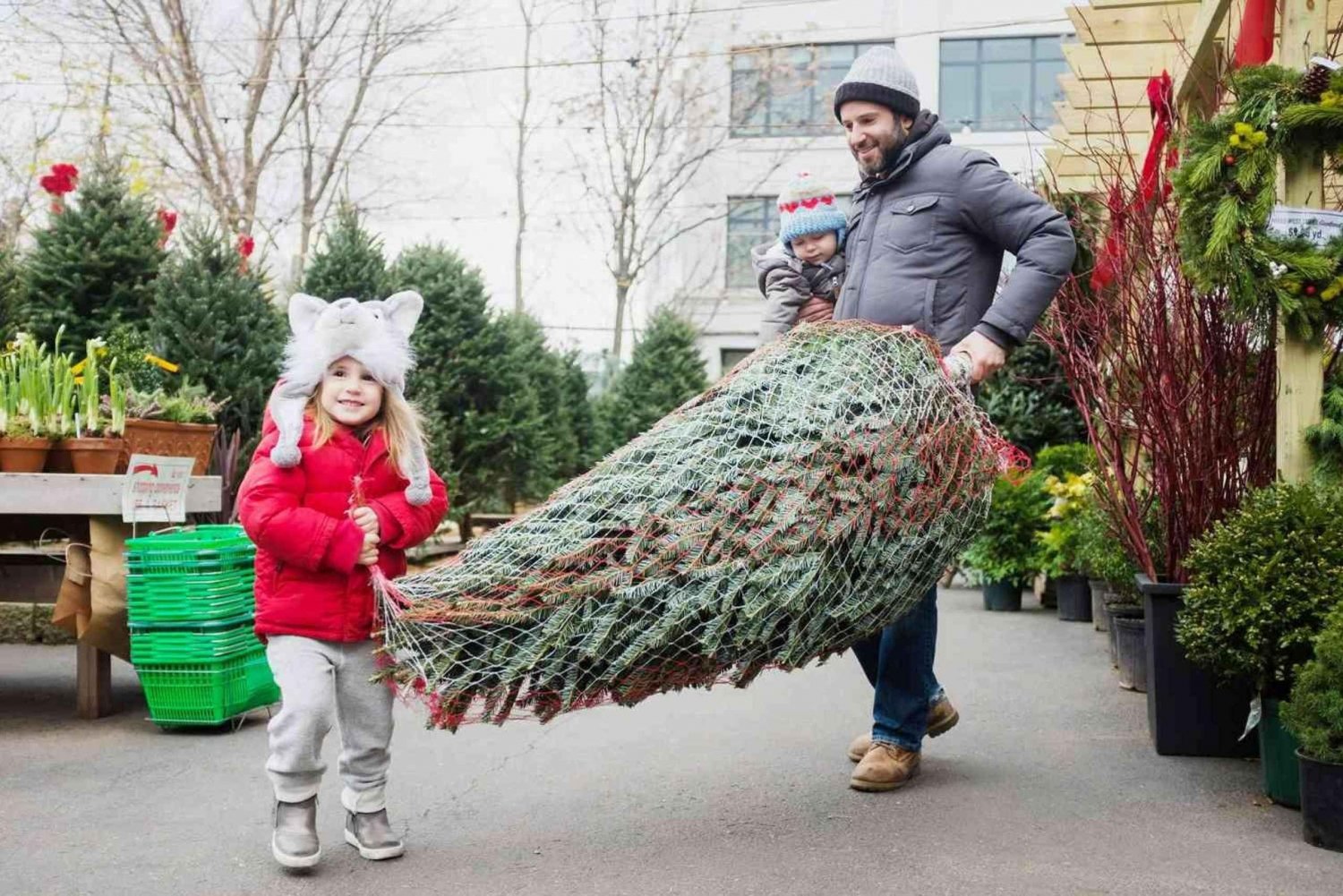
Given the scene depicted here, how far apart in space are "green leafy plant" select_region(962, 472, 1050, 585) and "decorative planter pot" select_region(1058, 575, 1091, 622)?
384mm

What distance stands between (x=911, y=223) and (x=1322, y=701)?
1945 mm

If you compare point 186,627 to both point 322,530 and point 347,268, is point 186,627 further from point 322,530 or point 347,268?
point 347,268

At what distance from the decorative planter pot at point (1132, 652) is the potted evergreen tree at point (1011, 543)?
325cm

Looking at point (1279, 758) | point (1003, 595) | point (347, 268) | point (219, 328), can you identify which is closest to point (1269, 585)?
point (1279, 758)

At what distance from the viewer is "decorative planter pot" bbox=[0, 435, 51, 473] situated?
558 cm

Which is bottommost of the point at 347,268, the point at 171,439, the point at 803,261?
the point at 171,439

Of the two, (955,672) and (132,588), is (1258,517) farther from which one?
(132,588)

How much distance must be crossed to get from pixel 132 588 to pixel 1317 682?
14.9ft

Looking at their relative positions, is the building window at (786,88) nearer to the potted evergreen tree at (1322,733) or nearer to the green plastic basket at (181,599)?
the green plastic basket at (181,599)

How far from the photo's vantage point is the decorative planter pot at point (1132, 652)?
620 cm

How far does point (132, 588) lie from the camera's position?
5434 mm

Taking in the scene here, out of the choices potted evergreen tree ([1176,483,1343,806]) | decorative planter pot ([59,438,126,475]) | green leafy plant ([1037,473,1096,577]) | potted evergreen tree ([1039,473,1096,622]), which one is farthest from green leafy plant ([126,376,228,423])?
potted evergreen tree ([1039,473,1096,622])

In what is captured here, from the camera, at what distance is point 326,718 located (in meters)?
3.62

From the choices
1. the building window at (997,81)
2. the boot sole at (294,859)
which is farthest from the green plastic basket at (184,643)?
the building window at (997,81)
